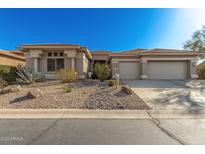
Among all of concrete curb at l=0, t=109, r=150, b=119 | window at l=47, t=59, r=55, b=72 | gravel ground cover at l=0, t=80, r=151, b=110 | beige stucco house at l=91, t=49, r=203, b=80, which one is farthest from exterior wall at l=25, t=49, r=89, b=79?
concrete curb at l=0, t=109, r=150, b=119

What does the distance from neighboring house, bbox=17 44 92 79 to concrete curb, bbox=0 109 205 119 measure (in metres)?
10.3

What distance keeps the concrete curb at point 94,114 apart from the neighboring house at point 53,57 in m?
10.3

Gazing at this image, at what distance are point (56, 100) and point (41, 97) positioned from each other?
1.08 m

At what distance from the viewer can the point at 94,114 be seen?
263 inches

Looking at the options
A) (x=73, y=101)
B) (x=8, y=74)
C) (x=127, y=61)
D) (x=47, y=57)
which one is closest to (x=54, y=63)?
(x=47, y=57)

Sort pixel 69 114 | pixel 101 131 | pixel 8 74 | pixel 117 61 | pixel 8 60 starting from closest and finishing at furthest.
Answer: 1. pixel 101 131
2. pixel 69 114
3. pixel 8 74
4. pixel 117 61
5. pixel 8 60

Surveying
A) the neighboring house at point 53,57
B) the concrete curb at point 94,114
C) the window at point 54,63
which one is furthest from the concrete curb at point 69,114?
the window at point 54,63

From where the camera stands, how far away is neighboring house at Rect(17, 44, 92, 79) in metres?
16.6

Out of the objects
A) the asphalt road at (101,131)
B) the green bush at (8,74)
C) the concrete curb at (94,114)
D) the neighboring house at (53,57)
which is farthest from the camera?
the neighboring house at (53,57)

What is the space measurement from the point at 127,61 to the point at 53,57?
886cm

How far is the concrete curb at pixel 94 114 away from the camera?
6.26 m

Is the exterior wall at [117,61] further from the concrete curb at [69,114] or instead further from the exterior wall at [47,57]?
A: the concrete curb at [69,114]

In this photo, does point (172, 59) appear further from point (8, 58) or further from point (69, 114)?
point (8, 58)
